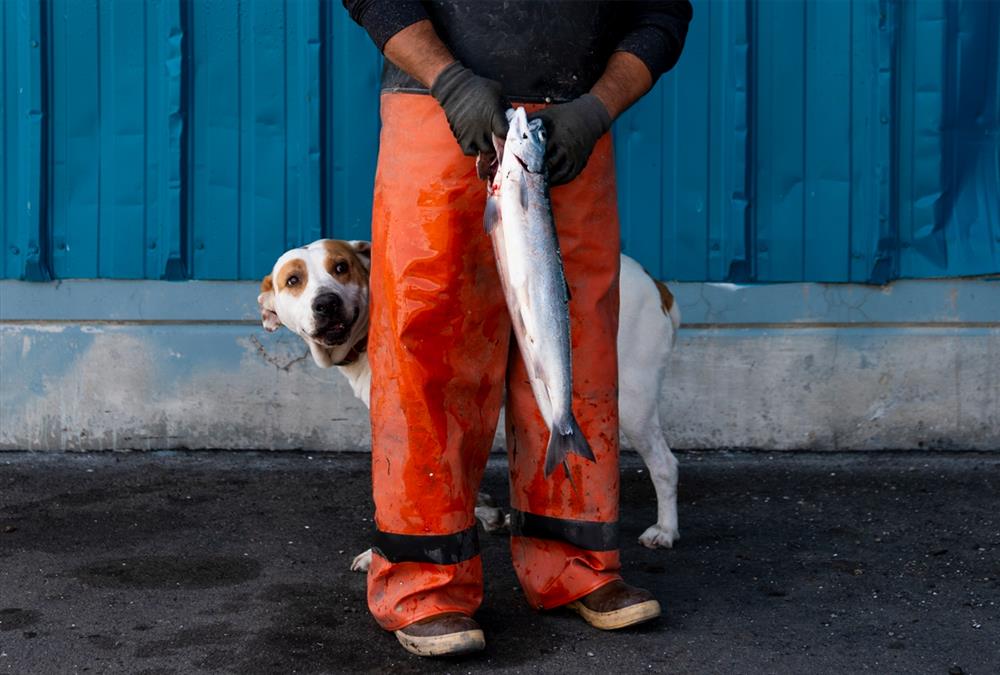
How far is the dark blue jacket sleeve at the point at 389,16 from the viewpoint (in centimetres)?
343

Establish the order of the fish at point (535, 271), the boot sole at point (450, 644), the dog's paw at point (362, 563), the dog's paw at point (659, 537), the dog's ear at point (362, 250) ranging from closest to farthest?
1. the fish at point (535, 271)
2. the boot sole at point (450, 644)
3. the dog's paw at point (362, 563)
4. the dog's paw at point (659, 537)
5. the dog's ear at point (362, 250)

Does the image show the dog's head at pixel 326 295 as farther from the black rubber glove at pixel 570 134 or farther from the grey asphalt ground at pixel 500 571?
the black rubber glove at pixel 570 134

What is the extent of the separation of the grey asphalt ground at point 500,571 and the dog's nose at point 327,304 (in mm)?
843

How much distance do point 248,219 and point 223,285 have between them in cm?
33

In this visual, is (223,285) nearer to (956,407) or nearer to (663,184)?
(663,184)

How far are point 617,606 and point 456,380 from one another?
0.78 m

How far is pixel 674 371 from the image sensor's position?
5.98 metres

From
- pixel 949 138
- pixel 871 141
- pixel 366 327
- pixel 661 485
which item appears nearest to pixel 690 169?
pixel 871 141

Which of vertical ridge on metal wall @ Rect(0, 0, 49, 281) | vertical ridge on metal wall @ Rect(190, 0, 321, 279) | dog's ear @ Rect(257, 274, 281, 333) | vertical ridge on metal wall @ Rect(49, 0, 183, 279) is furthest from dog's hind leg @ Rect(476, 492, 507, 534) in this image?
vertical ridge on metal wall @ Rect(0, 0, 49, 281)

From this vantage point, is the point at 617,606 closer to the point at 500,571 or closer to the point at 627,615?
the point at 627,615

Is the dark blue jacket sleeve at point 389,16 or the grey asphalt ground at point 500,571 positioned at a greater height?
the dark blue jacket sleeve at point 389,16

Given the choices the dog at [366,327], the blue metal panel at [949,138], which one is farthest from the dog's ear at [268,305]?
the blue metal panel at [949,138]

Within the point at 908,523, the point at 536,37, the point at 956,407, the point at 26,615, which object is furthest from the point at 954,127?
the point at 26,615

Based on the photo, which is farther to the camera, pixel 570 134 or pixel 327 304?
pixel 327 304
